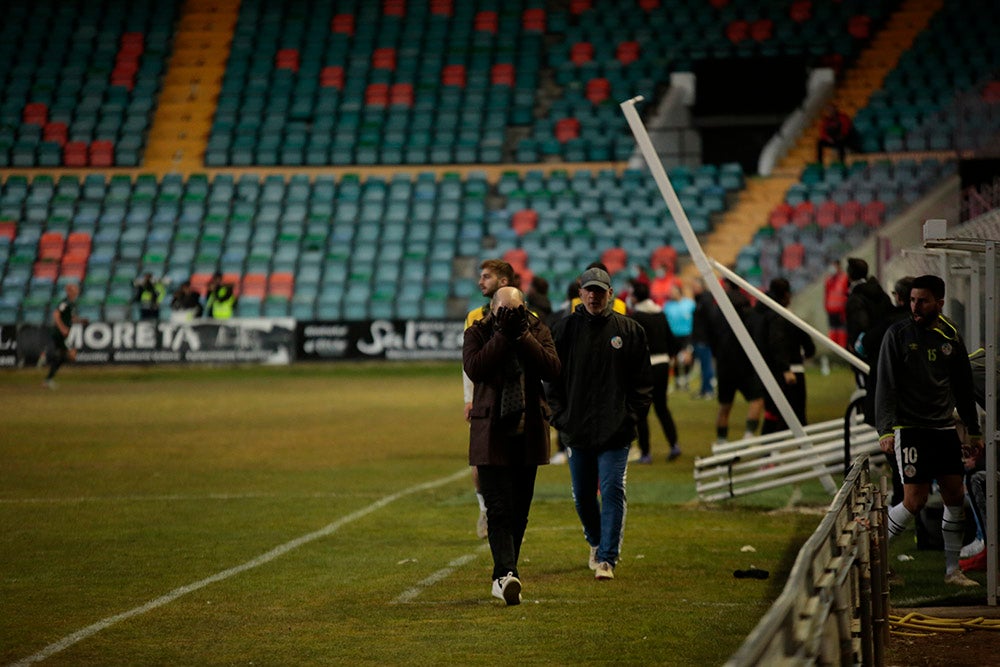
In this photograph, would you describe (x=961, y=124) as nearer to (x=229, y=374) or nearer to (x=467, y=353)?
(x=229, y=374)

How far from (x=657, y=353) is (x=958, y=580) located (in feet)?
24.0

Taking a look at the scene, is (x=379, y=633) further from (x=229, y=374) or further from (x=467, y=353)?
(x=229, y=374)

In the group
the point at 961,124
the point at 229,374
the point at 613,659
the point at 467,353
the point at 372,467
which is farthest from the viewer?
the point at 229,374

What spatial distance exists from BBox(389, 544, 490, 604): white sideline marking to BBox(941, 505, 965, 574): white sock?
3213 millimetres

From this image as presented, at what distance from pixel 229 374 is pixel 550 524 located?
21903mm

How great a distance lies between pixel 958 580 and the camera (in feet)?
31.1

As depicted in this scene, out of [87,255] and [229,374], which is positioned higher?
[87,255]

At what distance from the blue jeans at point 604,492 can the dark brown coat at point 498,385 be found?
673mm

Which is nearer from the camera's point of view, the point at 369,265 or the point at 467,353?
the point at 467,353

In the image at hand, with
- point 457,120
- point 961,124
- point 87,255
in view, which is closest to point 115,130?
point 87,255

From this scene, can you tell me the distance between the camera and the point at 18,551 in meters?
11.0

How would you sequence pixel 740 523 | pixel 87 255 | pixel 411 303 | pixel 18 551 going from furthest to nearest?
pixel 87 255 → pixel 411 303 → pixel 740 523 → pixel 18 551

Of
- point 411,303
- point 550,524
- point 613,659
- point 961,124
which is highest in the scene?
point 961,124

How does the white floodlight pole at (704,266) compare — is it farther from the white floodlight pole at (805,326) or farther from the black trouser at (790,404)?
the black trouser at (790,404)
